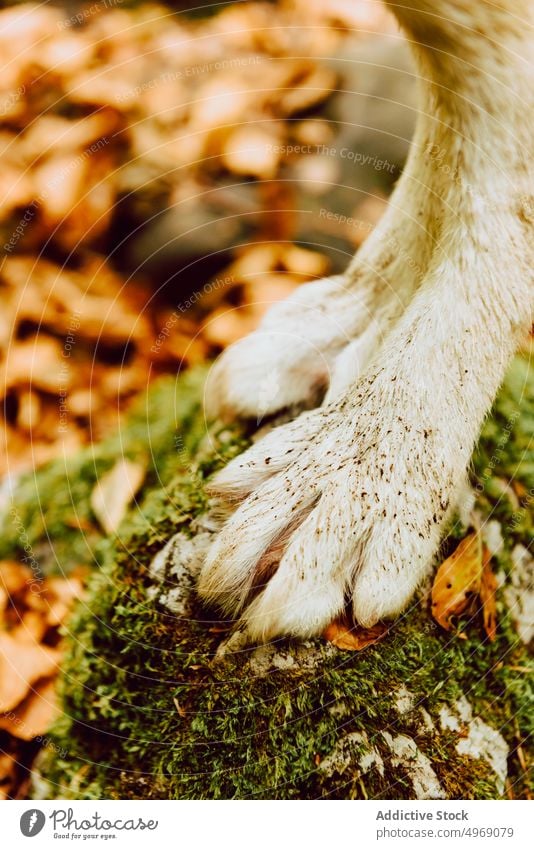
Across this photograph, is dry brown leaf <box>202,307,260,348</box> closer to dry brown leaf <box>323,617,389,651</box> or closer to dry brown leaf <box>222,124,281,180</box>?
dry brown leaf <box>222,124,281,180</box>

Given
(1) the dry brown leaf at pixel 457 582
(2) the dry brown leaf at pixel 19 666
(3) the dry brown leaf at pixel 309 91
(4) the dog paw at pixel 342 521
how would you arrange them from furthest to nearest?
(3) the dry brown leaf at pixel 309 91, (2) the dry brown leaf at pixel 19 666, (1) the dry brown leaf at pixel 457 582, (4) the dog paw at pixel 342 521

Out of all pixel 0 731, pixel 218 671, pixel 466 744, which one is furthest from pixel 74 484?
pixel 466 744

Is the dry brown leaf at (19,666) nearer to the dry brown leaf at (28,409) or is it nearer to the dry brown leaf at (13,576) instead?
the dry brown leaf at (13,576)

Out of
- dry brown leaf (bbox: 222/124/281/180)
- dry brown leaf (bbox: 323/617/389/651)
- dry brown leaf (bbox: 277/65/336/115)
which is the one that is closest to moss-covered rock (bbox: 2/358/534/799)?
dry brown leaf (bbox: 323/617/389/651)

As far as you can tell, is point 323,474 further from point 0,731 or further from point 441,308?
point 0,731

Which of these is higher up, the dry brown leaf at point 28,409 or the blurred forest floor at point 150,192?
the blurred forest floor at point 150,192

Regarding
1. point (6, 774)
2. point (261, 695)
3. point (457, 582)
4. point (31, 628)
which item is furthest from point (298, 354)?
point (6, 774)

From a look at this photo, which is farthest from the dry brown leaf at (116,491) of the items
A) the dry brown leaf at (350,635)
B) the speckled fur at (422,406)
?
the dry brown leaf at (350,635)
